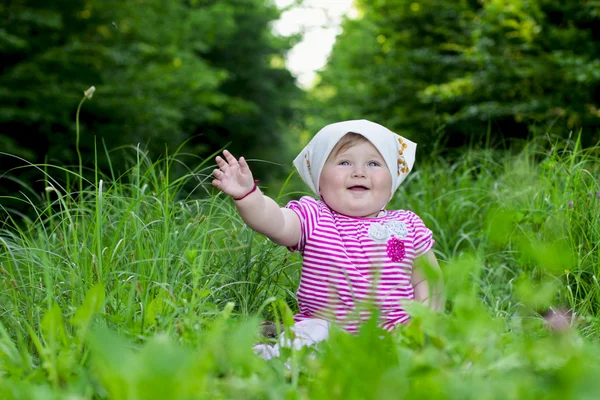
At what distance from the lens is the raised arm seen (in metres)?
2.23

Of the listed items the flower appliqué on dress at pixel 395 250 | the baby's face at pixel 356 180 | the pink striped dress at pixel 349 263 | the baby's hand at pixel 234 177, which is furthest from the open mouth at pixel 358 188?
the baby's hand at pixel 234 177

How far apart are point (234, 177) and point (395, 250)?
2.17 ft

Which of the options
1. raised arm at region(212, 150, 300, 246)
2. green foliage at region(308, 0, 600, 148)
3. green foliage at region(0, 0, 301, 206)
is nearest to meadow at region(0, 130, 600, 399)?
raised arm at region(212, 150, 300, 246)

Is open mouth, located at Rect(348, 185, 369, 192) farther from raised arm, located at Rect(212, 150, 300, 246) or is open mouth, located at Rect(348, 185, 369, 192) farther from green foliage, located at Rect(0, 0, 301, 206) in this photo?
green foliage, located at Rect(0, 0, 301, 206)

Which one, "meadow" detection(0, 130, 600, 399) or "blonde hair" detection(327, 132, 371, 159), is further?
"blonde hair" detection(327, 132, 371, 159)

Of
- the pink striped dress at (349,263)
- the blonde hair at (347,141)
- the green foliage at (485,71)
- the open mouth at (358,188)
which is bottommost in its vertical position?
the pink striped dress at (349,263)

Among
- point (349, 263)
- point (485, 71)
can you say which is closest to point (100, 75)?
point (485, 71)

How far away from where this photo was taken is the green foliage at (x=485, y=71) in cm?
750

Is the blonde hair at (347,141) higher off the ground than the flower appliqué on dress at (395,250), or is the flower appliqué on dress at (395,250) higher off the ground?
the blonde hair at (347,141)

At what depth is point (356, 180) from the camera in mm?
2512

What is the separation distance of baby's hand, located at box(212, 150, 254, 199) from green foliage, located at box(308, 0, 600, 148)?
2.45 metres

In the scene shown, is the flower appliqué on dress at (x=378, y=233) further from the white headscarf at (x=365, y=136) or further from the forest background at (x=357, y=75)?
the forest background at (x=357, y=75)

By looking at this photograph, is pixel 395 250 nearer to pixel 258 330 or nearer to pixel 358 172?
pixel 358 172

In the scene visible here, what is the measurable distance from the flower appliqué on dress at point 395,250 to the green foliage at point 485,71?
2.12 meters
